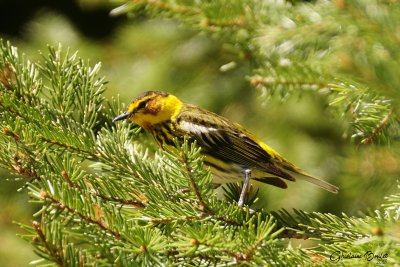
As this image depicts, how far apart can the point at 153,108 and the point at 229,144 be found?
0.38 m

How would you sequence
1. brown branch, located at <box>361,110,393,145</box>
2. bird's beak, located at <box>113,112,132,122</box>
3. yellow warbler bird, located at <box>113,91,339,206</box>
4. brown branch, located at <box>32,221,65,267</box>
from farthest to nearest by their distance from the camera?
yellow warbler bird, located at <box>113,91,339,206</box>
bird's beak, located at <box>113,112,132,122</box>
brown branch, located at <box>361,110,393,145</box>
brown branch, located at <box>32,221,65,267</box>

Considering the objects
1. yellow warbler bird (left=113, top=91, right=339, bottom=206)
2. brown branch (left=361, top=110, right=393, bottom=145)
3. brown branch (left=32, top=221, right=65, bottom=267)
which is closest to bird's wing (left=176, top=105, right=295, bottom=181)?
yellow warbler bird (left=113, top=91, right=339, bottom=206)

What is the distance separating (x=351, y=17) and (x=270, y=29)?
2.21 ft

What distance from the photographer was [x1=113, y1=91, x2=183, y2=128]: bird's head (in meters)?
2.54

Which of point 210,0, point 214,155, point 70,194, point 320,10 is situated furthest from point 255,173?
point 70,194

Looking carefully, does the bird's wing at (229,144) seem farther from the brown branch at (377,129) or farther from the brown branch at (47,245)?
the brown branch at (47,245)

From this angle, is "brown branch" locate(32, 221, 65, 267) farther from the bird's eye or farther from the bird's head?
the bird's eye

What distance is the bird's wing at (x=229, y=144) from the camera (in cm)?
253

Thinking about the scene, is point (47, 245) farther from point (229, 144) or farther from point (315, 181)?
point (315, 181)

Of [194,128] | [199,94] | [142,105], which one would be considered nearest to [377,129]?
[194,128]

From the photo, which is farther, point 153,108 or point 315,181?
point 153,108

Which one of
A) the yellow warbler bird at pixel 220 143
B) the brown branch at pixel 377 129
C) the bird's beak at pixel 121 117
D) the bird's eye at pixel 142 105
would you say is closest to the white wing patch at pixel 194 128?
the yellow warbler bird at pixel 220 143

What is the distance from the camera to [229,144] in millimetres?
Answer: 2574

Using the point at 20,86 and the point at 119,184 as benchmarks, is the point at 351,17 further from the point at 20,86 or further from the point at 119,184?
the point at 20,86
